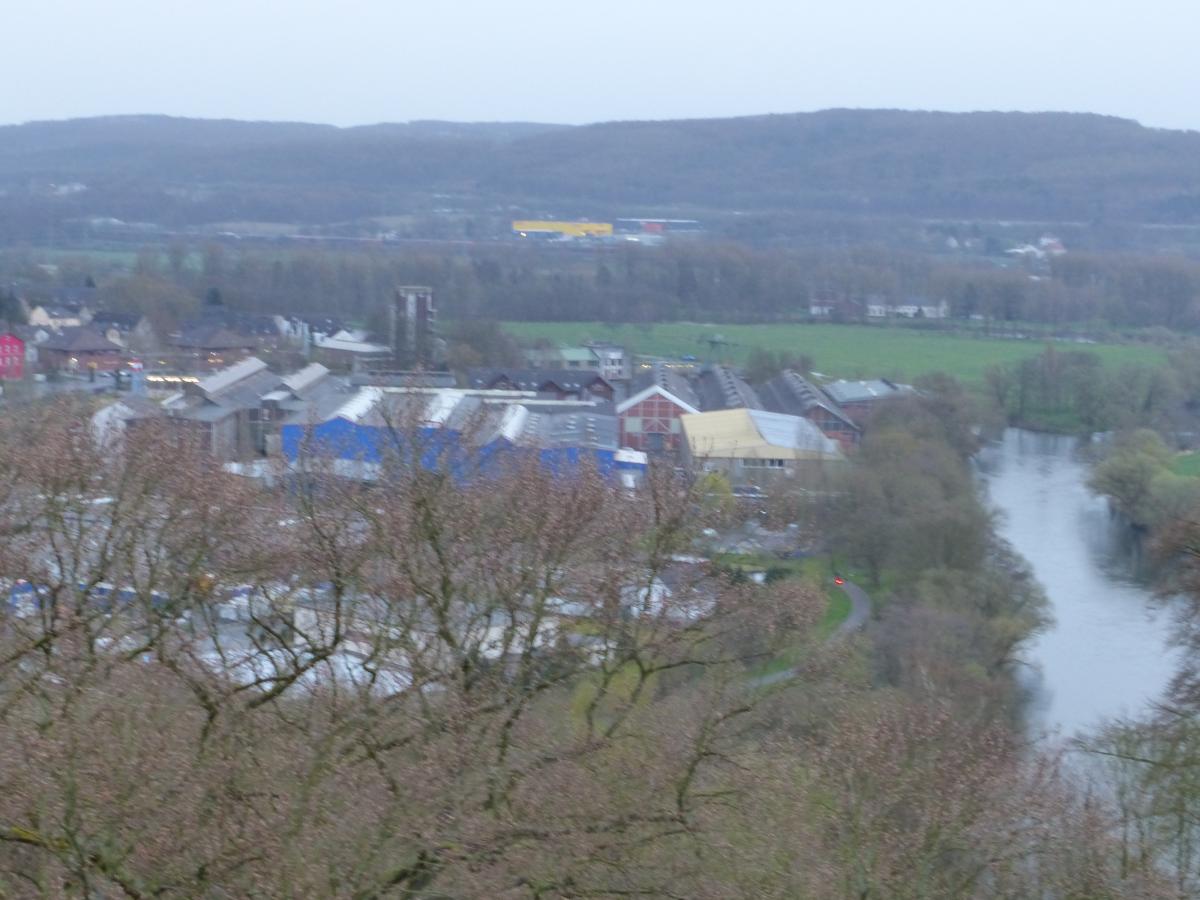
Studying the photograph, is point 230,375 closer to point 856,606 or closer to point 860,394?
point 860,394

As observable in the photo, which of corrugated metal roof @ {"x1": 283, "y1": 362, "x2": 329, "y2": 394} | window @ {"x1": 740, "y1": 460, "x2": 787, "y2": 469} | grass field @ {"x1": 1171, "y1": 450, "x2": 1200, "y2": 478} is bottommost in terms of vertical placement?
grass field @ {"x1": 1171, "y1": 450, "x2": 1200, "y2": 478}

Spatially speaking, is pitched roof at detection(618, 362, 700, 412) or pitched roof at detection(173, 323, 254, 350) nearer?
pitched roof at detection(618, 362, 700, 412)

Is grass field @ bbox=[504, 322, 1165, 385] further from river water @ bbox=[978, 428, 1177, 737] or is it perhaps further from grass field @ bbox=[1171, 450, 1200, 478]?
river water @ bbox=[978, 428, 1177, 737]

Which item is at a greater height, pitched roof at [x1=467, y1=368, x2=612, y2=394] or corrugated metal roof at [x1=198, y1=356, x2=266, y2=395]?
corrugated metal roof at [x1=198, y1=356, x2=266, y2=395]

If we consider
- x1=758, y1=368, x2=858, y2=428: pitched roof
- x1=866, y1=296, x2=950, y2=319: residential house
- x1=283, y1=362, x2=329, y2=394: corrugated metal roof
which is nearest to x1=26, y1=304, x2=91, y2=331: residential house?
x1=283, y1=362, x2=329, y2=394: corrugated metal roof

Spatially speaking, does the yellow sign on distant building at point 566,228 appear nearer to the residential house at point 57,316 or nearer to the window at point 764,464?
the residential house at point 57,316

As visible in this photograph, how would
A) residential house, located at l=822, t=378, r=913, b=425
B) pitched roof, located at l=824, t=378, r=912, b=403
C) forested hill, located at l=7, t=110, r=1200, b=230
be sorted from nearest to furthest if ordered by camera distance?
residential house, located at l=822, t=378, r=913, b=425
pitched roof, located at l=824, t=378, r=912, b=403
forested hill, located at l=7, t=110, r=1200, b=230

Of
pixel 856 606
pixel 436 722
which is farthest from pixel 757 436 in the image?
pixel 436 722
